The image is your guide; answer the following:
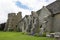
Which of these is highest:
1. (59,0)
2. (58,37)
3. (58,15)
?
(59,0)

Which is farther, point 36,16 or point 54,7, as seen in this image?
point 36,16

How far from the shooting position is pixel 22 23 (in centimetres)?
5253

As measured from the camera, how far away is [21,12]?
57.4 m

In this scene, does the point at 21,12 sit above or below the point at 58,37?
above

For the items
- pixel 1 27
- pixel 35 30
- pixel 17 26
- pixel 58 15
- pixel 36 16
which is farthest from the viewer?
pixel 1 27

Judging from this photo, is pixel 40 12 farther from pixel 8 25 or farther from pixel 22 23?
pixel 8 25

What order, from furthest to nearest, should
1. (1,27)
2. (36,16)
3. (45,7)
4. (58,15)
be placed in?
(1,27) → (36,16) → (45,7) → (58,15)

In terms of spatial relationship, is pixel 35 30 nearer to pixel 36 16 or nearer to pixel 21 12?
pixel 36 16

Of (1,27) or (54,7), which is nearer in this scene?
(54,7)

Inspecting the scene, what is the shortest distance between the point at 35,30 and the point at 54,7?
6261mm

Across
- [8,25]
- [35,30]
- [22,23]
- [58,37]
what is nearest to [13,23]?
[8,25]

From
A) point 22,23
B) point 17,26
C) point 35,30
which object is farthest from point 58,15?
point 17,26

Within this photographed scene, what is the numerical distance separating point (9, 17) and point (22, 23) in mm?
6570

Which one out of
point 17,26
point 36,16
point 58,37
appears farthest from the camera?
point 17,26
